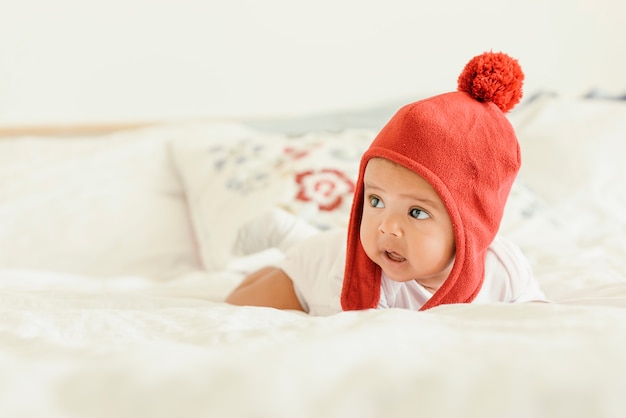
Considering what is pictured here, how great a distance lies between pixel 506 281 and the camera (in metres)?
0.94

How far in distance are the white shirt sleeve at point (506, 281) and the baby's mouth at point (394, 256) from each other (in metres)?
0.13

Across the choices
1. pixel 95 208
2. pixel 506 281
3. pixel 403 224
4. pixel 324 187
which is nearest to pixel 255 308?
pixel 403 224

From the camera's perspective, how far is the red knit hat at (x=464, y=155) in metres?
0.82

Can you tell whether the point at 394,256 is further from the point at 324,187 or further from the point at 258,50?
the point at 258,50

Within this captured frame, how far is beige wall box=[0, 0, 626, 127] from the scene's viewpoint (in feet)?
6.12

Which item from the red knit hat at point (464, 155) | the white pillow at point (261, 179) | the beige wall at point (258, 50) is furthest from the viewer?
the beige wall at point (258, 50)

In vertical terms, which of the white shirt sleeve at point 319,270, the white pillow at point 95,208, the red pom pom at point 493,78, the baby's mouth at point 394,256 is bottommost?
the white pillow at point 95,208

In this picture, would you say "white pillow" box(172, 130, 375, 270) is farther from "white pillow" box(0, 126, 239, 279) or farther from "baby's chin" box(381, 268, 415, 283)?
"baby's chin" box(381, 268, 415, 283)

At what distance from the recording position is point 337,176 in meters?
1.42

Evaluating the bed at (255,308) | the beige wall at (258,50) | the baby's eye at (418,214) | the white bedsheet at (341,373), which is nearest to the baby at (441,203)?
the baby's eye at (418,214)

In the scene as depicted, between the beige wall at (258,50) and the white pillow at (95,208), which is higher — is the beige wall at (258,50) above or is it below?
above

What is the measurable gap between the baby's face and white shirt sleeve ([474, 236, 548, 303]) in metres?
0.10

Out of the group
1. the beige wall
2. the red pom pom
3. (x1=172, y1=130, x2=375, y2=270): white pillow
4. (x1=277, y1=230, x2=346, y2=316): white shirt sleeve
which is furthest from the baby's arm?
the beige wall

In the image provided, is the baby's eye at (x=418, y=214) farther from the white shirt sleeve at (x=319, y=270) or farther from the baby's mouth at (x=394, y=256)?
the white shirt sleeve at (x=319, y=270)
